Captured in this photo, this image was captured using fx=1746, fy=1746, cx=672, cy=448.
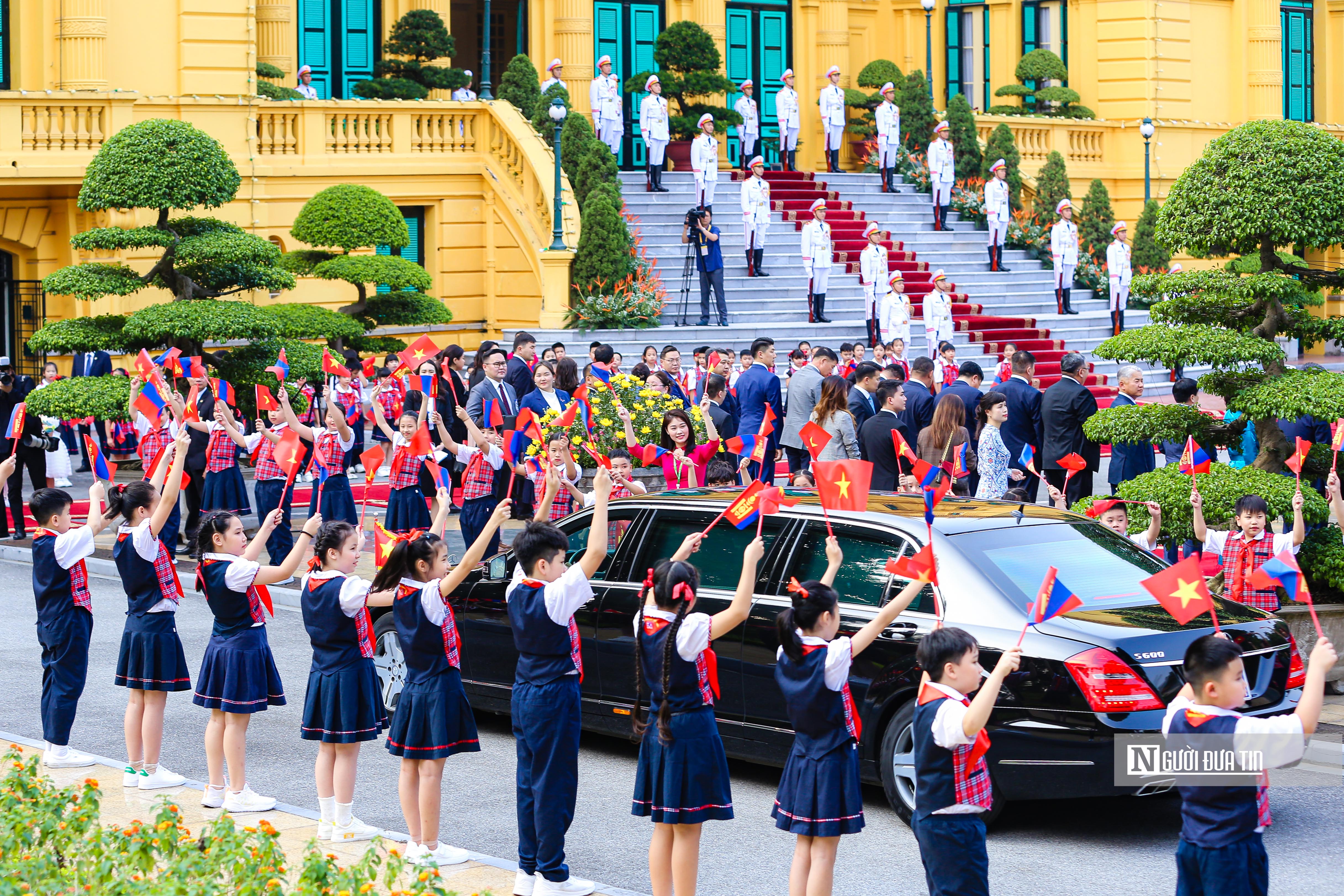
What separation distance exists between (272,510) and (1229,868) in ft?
33.8

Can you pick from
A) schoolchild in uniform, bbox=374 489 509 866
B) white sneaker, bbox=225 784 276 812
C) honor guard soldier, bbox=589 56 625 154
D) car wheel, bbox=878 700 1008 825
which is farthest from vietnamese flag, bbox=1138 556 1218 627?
honor guard soldier, bbox=589 56 625 154

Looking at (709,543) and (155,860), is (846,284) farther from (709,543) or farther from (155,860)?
(155,860)

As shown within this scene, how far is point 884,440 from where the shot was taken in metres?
13.5

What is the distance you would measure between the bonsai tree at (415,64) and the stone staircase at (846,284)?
3.40m

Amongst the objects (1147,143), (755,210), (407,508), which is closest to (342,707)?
(407,508)

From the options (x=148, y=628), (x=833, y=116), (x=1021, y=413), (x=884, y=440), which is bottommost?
(x=148, y=628)

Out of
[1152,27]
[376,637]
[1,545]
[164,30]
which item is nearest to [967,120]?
[1152,27]

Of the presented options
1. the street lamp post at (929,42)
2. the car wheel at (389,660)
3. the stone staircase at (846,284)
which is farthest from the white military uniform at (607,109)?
the car wheel at (389,660)

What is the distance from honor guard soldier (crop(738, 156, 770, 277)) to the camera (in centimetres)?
2525

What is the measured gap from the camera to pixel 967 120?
29.7 meters

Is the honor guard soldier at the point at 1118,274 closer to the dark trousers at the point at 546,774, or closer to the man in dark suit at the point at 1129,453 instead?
the man in dark suit at the point at 1129,453

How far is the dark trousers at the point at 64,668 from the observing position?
9.02m

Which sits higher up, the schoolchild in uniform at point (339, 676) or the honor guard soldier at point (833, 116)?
the honor guard soldier at point (833, 116)

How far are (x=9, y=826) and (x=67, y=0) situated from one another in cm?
2005
